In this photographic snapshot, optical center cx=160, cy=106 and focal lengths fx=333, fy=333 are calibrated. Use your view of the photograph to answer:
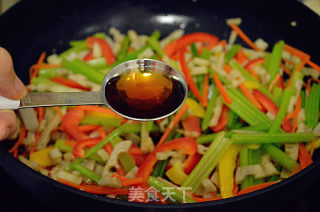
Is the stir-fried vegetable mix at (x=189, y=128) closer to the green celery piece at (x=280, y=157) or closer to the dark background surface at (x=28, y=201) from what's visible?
the green celery piece at (x=280, y=157)

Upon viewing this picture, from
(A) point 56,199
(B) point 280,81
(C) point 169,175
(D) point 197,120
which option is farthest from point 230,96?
(A) point 56,199

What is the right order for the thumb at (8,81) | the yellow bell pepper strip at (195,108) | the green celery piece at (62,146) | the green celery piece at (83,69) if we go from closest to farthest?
1. the thumb at (8,81)
2. the green celery piece at (62,146)
3. the yellow bell pepper strip at (195,108)
4. the green celery piece at (83,69)

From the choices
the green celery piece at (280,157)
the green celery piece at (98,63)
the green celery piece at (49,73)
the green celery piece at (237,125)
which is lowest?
the green celery piece at (280,157)

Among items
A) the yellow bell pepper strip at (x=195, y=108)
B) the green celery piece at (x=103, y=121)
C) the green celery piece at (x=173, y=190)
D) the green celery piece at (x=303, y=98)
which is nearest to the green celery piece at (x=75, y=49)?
the green celery piece at (x=103, y=121)

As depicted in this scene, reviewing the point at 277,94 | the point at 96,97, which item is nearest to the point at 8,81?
the point at 96,97

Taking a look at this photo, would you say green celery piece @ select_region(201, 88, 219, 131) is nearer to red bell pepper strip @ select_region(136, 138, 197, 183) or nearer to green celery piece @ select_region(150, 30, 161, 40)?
red bell pepper strip @ select_region(136, 138, 197, 183)

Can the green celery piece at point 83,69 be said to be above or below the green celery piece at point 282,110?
above
